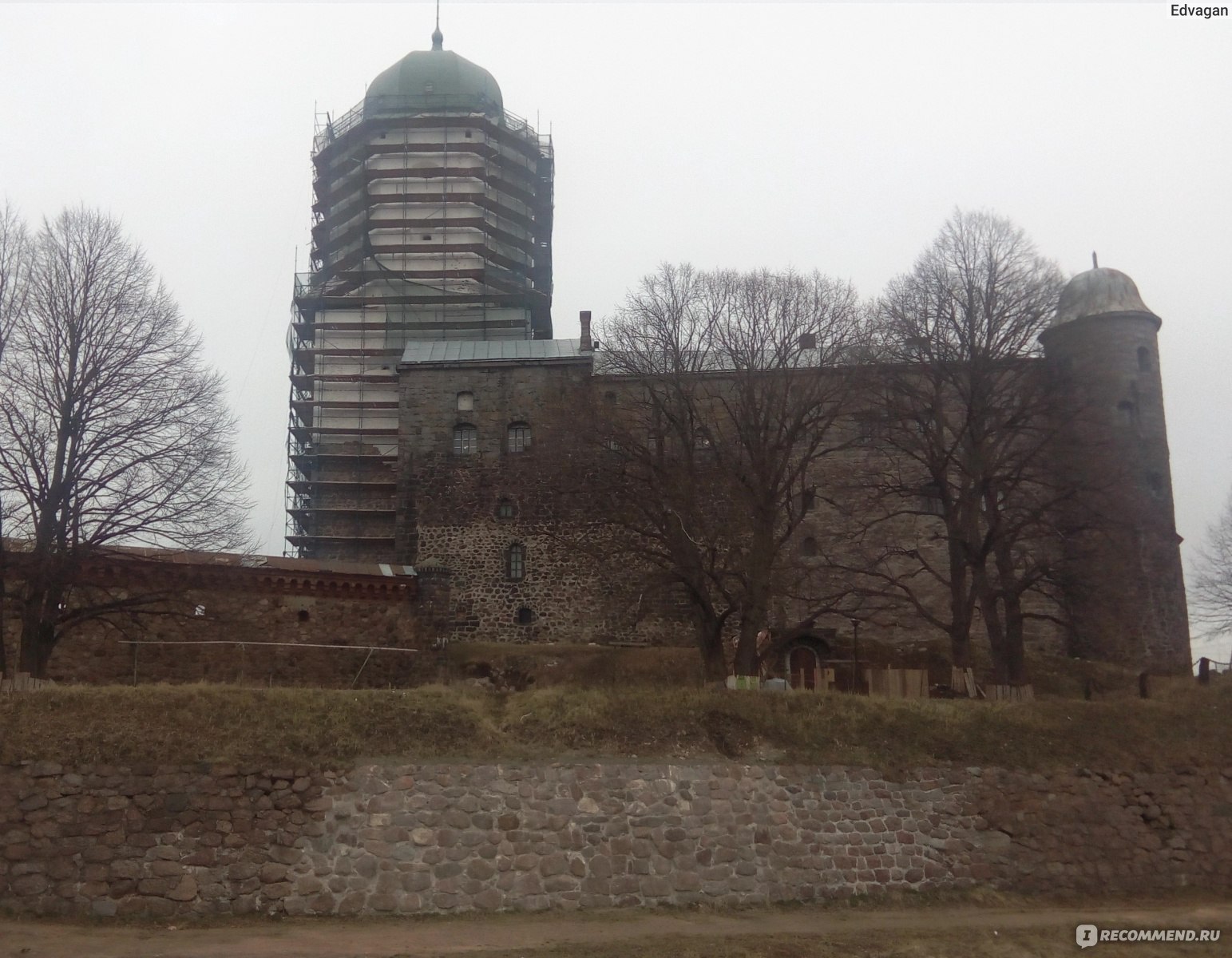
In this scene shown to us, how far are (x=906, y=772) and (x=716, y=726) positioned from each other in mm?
3160

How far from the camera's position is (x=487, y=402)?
36406 millimetres

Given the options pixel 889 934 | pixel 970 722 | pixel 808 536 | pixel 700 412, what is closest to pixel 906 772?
pixel 970 722

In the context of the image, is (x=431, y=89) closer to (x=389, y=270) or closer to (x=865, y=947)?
(x=389, y=270)

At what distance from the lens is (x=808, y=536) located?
112ft

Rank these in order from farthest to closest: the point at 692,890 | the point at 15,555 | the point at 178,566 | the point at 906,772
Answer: the point at 178,566
the point at 15,555
the point at 906,772
the point at 692,890

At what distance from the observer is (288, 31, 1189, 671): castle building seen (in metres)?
31.4

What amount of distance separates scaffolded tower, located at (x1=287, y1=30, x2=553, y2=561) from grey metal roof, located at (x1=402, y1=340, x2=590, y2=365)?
4229mm

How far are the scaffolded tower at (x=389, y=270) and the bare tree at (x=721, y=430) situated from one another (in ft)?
49.0

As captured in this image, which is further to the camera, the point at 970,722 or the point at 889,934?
the point at 970,722

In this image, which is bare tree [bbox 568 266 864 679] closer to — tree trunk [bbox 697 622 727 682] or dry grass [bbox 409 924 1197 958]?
tree trunk [bbox 697 622 727 682]

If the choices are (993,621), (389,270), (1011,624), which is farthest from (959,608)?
(389,270)

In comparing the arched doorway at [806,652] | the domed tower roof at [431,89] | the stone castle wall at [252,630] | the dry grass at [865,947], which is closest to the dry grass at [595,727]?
the dry grass at [865,947]

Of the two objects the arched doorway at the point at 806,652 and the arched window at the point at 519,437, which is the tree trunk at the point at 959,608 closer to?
the arched doorway at the point at 806,652

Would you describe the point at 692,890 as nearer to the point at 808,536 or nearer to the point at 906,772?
the point at 906,772
